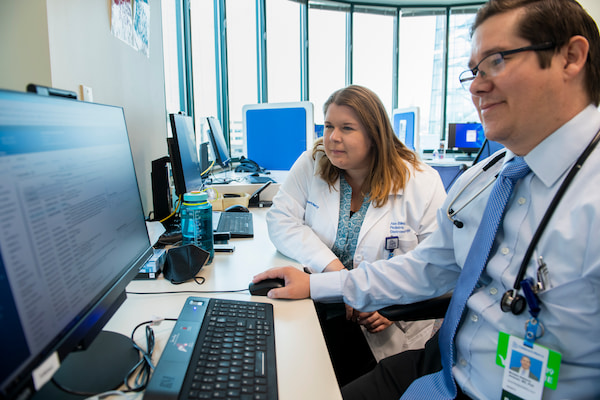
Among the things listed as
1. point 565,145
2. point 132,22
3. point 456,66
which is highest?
point 456,66

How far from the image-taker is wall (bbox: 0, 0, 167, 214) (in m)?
0.99

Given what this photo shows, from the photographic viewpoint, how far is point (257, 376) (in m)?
0.62

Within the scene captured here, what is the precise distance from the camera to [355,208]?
5.09 feet

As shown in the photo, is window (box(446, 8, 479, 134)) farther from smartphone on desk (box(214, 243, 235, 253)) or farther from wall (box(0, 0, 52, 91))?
wall (box(0, 0, 52, 91))

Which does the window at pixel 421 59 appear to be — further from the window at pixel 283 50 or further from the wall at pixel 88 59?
the wall at pixel 88 59

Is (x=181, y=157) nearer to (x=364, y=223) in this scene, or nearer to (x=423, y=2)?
(x=364, y=223)

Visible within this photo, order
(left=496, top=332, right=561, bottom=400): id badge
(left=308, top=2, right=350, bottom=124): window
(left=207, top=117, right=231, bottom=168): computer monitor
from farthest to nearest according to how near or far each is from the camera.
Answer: (left=308, top=2, right=350, bottom=124): window → (left=207, top=117, right=231, bottom=168): computer monitor → (left=496, top=332, right=561, bottom=400): id badge

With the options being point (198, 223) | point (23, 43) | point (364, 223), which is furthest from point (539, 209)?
point (23, 43)

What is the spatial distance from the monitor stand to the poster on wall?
1225mm

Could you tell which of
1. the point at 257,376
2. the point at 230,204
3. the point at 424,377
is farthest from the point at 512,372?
the point at 230,204

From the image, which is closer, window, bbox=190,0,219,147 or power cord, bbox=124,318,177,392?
power cord, bbox=124,318,177,392

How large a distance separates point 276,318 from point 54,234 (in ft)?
1.67

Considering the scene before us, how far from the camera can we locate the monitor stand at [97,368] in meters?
0.56

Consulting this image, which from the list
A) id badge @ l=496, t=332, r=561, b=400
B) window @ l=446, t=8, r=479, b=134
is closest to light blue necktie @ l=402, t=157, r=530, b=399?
id badge @ l=496, t=332, r=561, b=400
